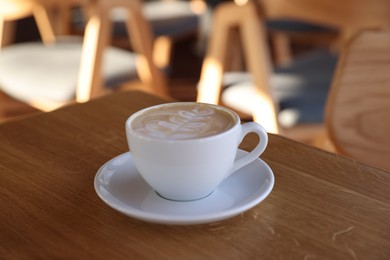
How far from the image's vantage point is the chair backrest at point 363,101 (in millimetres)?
922

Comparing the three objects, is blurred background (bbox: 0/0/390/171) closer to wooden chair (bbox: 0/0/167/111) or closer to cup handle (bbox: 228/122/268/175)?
wooden chair (bbox: 0/0/167/111)

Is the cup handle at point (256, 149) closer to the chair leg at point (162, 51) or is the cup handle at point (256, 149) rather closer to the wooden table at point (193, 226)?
the wooden table at point (193, 226)

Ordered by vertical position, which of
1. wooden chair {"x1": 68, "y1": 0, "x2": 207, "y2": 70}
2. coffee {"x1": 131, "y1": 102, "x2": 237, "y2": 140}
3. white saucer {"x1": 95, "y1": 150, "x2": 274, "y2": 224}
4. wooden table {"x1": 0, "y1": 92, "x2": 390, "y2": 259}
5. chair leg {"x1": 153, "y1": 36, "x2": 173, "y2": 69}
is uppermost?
coffee {"x1": 131, "y1": 102, "x2": 237, "y2": 140}

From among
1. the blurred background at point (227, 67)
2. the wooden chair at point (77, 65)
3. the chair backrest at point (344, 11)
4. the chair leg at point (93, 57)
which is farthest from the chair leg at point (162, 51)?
the chair backrest at point (344, 11)

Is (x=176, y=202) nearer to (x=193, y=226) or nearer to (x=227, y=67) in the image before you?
(x=193, y=226)

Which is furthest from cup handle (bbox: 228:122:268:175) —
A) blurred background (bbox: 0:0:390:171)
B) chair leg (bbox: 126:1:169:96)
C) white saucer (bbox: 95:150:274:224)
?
chair leg (bbox: 126:1:169:96)

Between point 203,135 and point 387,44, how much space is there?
525mm

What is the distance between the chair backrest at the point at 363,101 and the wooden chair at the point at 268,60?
303 millimetres

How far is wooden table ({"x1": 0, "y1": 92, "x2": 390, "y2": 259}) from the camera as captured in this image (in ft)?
1.53

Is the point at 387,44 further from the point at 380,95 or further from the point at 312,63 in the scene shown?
the point at 312,63

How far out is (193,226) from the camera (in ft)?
1.64

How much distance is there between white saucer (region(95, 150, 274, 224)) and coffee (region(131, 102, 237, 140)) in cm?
6

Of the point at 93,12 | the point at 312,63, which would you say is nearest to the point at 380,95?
the point at 312,63

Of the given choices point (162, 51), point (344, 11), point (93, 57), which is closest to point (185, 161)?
point (344, 11)
